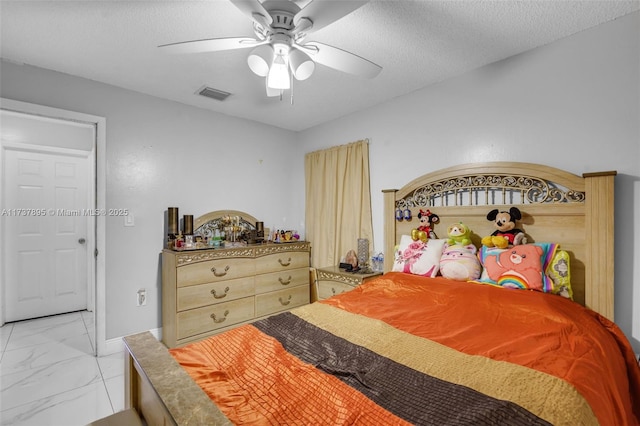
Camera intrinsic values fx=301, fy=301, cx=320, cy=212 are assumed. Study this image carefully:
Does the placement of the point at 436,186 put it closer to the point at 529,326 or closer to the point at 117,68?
the point at 529,326

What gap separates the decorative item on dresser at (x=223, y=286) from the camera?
2.85 metres

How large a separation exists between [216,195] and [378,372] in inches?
115

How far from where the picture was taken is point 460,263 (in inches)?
87.7

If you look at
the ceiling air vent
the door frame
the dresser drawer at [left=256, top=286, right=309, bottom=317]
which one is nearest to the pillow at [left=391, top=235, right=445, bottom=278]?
the dresser drawer at [left=256, top=286, right=309, bottom=317]

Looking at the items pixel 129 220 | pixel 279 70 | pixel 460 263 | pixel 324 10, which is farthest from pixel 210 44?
pixel 460 263

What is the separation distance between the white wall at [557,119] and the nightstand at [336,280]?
102 centimetres

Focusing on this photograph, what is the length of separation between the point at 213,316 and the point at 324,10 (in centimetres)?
280

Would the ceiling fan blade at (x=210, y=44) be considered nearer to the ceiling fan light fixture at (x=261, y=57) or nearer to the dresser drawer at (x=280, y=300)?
the ceiling fan light fixture at (x=261, y=57)

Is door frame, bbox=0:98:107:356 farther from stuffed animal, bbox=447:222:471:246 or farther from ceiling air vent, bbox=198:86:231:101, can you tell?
stuffed animal, bbox=447:222:471:246

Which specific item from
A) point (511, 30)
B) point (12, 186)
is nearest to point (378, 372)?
point (511, 30)

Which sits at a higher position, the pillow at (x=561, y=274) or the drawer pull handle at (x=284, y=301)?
the pillow at (x=561, y=274)

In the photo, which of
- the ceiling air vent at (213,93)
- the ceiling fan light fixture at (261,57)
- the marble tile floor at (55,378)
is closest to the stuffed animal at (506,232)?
the ceiling fan light fixture at (261,57)

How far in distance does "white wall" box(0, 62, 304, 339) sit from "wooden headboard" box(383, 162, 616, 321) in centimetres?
217

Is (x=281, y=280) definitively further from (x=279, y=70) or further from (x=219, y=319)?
(x=279, y=70)
